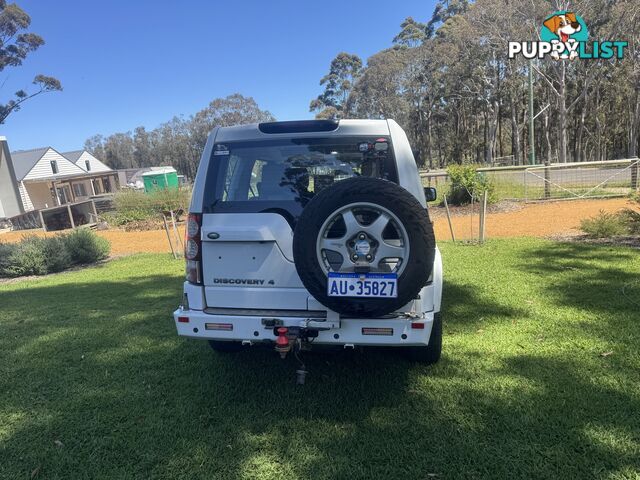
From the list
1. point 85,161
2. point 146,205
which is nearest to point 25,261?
point 146,205

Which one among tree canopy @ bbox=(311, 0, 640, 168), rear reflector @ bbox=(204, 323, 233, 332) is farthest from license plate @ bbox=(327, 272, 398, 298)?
tree canopy @ bbox=(311, 0, 640, 168)

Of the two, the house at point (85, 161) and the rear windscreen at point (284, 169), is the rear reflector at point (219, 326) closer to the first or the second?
the rear windscreen at point (284, 169)

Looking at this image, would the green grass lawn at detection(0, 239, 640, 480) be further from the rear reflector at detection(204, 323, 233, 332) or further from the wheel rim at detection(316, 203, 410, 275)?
the wheel rim at detection(316, 203, 410, 275)

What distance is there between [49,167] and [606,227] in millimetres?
46461

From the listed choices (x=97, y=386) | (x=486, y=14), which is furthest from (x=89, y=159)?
(x=97, y=386)

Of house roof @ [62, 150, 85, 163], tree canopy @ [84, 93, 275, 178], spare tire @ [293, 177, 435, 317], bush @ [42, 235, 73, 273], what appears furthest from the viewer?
tree canopy @ [84, 93, 275, 178]

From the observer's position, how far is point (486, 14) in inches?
1148

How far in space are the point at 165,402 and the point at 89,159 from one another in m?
55.8

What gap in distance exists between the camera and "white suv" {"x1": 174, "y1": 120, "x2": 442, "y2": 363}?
2689 mm

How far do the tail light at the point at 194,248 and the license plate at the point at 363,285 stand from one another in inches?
38.1

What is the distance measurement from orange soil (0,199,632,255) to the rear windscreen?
24.1 ft

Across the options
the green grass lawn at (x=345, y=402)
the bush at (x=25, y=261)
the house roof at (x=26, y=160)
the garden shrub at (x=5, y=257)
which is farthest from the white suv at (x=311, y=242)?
the house roof at (x=26, y=160)

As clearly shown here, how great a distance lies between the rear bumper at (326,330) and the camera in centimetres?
276

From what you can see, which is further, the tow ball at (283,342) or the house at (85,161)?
the house at (85,161)
